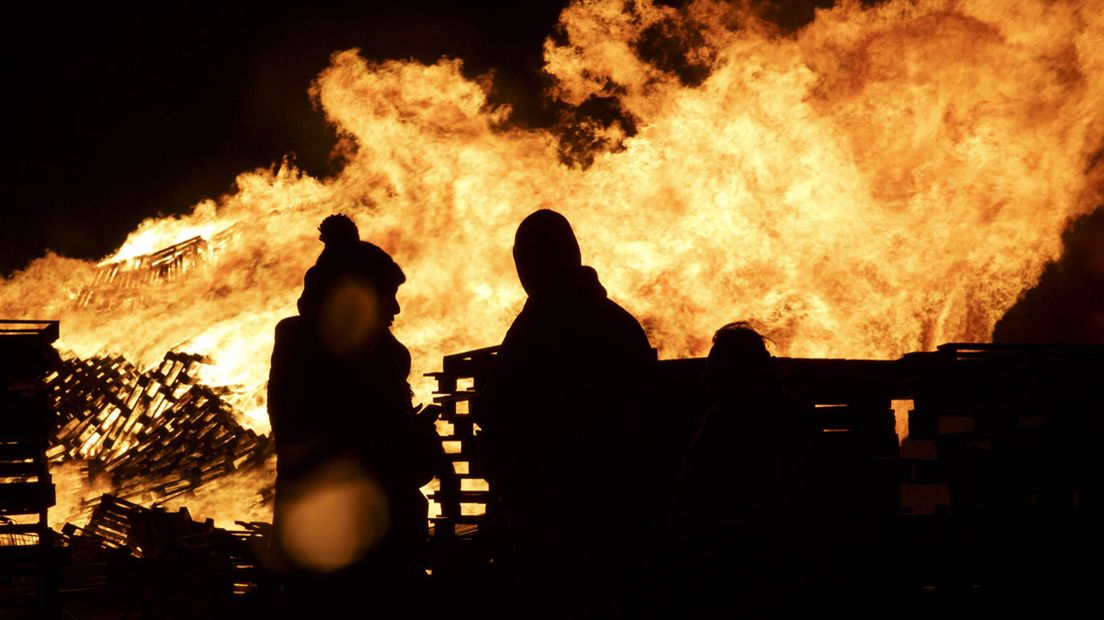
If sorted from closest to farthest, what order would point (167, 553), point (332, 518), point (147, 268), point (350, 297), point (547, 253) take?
point (547, 253)
point (332, 518)
point (350, 297)
point (167, 553)
point (147, 268)

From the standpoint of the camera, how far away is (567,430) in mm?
3332

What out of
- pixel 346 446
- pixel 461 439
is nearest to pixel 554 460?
pixel 346 446

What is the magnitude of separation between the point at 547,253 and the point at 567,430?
1.96ft

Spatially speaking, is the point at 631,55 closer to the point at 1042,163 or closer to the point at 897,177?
the point at 897,177

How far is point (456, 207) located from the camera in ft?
47.5

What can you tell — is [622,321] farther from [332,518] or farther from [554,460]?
[332,518]

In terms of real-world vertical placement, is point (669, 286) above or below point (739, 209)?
below

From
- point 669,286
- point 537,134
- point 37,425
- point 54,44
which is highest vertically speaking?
point 54,44

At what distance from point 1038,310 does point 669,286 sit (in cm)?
622

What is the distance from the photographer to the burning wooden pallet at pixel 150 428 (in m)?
14.2

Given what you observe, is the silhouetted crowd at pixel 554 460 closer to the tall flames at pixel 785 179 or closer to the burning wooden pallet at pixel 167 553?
the burning wooden pallet at pixel 167 553

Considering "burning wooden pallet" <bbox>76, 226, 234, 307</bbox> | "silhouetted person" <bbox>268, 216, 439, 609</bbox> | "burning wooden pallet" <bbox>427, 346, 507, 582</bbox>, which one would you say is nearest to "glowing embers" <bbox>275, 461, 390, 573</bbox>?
"silhouetted person" <bbox>268, 216, 439, 609</bbox>

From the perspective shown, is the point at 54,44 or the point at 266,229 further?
the point at 54,44

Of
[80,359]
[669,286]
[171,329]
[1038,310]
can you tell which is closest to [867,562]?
[669,286]
